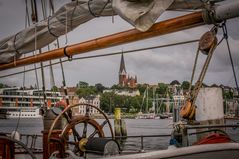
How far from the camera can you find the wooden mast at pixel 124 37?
5.75 metres

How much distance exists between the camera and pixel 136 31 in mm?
6309

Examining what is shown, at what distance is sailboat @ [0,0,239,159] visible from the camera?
13.1 feet

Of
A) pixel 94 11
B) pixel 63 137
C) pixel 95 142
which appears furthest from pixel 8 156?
pixel 94 11

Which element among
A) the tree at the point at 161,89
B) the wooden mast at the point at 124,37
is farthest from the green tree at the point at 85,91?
the wooden mast at the point at 124,37

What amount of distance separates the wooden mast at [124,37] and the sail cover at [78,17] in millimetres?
257

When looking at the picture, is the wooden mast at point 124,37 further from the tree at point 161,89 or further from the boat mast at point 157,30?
the tree at point 161,89

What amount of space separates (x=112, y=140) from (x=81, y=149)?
775 millimetres

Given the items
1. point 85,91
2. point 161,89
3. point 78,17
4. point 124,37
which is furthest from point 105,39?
point 85,91

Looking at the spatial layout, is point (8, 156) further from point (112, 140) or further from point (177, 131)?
point (177, 131)

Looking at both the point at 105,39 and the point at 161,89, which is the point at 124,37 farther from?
the point at 161,89

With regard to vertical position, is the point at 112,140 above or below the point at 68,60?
below

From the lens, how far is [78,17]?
7.50 meters

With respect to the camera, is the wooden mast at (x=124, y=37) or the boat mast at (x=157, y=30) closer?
the boat mast at (x=157, y=30)

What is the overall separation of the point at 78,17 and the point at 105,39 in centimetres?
99
